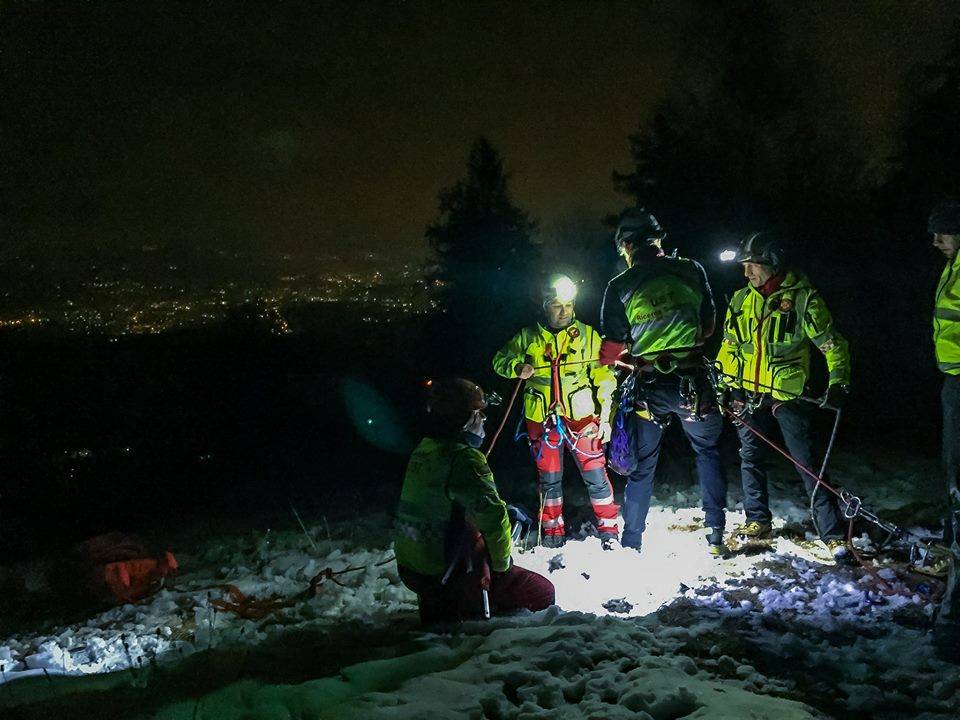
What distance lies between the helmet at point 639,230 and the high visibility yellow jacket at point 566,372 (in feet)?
3.05

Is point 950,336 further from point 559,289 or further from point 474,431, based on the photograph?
point 474,431

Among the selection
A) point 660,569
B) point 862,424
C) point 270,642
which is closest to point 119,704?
point 270,642

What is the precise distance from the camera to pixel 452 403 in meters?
4.19

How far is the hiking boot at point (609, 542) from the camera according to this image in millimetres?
6078

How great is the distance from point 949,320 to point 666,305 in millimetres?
1933

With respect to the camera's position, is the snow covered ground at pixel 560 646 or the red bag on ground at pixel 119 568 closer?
the snow covered ground at pixel 560 646

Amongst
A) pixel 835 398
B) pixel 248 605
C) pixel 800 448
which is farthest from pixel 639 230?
pixel 248 605

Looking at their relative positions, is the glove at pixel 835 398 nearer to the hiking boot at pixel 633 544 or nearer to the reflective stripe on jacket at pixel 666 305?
the reflective stripe on jacket at pixel 666 305

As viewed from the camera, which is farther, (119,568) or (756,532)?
(756,532)

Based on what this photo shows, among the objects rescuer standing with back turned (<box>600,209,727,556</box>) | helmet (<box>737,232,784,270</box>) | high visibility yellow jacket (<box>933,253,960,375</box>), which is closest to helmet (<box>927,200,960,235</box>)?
high visibility yellow jacket (<box>933,253,960,375</box>)

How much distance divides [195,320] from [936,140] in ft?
92.6

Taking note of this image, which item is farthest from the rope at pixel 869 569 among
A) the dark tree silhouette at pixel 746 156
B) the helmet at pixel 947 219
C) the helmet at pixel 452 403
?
the dark tree silhouette at pixel 746 156

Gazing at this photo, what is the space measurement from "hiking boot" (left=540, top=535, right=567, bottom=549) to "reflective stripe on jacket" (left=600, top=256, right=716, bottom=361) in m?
1.89

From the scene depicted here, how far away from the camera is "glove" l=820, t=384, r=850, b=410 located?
18.0 ft
